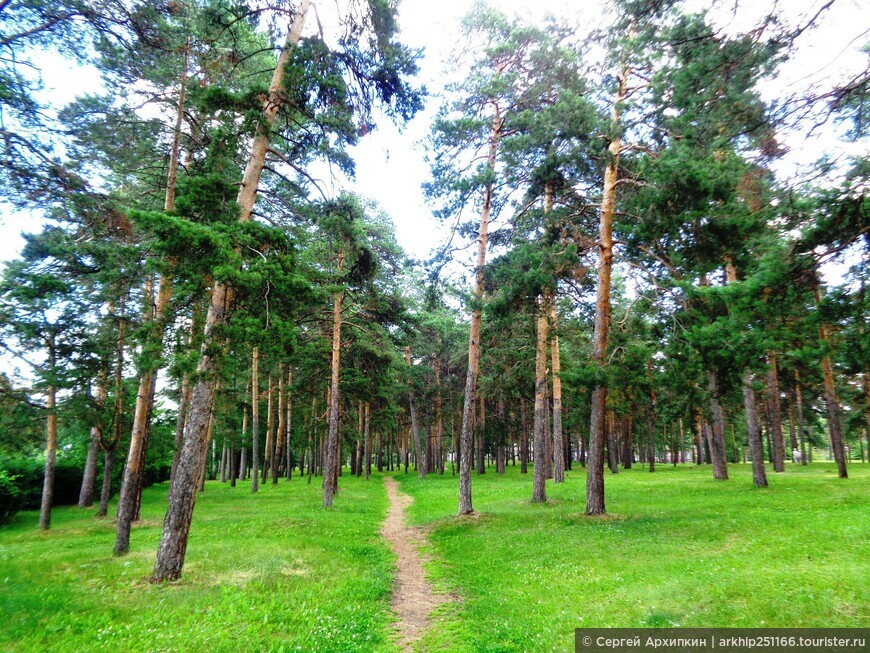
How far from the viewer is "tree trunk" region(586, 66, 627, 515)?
13047 mm

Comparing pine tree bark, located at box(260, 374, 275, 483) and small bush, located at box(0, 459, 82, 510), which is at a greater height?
pine tree bark, located at box(260, 374, 275, 483)

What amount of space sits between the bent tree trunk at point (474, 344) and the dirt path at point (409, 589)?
81.6 inches

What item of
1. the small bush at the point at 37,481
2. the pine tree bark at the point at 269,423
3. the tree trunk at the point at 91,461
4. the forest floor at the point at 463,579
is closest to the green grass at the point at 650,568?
the forest floor at the point at 463,579

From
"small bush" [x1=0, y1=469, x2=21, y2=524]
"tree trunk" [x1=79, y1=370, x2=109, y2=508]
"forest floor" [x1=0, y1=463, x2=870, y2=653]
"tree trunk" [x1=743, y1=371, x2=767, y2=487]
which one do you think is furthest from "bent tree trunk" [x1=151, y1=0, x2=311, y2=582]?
"tree trunk" [x1=743, y1=371, x2=767, y2=487]

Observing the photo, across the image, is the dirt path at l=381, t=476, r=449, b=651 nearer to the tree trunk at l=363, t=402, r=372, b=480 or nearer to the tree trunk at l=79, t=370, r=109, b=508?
the tree trunk at l=79, t=370, r=109, b=508

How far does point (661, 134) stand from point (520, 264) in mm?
5637

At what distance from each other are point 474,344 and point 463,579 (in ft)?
26.9

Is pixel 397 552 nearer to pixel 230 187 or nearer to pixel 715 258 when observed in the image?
pixel 230 187

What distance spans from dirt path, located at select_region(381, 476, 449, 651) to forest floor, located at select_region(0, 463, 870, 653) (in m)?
0.10

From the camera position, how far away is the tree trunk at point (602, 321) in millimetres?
13047

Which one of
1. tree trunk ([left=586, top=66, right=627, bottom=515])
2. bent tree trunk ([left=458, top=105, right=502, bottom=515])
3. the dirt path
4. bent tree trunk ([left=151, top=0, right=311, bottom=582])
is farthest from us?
bent tree trunk ([left=458, top=105, right=502, bottom=515])

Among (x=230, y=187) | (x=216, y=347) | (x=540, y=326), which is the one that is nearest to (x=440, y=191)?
(x=540, y=326)

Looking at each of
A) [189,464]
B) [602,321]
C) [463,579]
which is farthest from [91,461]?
[602,321]

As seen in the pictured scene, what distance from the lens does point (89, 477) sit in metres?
22.6
